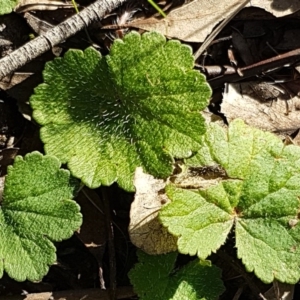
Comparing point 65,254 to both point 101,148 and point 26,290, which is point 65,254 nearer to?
point 26,290

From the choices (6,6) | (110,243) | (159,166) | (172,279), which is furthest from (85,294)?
(6,6)

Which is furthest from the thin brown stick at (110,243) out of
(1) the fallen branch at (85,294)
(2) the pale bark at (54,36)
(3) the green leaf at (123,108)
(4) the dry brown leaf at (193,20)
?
(4) the dry brown leaf at (193,20)

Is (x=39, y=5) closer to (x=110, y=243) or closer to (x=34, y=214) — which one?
(x=34, y=214)

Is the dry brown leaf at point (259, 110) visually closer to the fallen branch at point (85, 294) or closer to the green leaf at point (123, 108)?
the green leaf at point (123, 108)

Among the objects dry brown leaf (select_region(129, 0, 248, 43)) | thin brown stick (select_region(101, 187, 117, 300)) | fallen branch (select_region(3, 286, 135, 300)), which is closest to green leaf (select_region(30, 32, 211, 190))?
thin brown stick (select_region(101, 187, 117, 300))

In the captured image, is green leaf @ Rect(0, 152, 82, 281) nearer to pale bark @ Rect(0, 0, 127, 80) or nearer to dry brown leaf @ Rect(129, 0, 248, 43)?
pale bark @ Rect(0, 0, 127, 80)

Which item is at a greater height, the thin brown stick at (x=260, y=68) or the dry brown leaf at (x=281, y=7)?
the dry brown leaf at (x=281, y=7)
